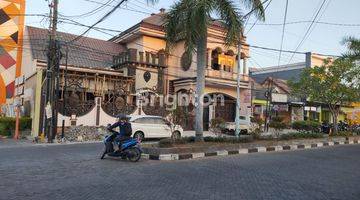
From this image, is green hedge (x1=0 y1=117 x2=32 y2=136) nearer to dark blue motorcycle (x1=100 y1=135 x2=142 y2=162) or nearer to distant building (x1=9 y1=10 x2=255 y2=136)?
distant building (x1=9 y1=10 x2=255 y2=136)

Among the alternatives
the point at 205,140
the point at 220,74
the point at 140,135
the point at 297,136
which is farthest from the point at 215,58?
the point at 205,140

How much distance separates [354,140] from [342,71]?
4.55 metres

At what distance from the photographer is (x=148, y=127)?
23672 millimetres

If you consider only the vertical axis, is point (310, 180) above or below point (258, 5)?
below

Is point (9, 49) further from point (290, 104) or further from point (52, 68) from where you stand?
point (290, 104)

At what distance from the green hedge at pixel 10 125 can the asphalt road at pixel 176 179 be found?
13511mm

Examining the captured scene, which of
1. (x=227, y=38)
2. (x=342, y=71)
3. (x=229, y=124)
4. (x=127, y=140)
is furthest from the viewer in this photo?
(x=229, y=124)

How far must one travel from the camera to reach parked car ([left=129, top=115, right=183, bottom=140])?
914 inches

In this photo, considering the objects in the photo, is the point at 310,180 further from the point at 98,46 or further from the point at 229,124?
the point at 98,46

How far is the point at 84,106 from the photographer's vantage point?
89.0 feet

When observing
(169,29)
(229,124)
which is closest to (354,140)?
(229,124)

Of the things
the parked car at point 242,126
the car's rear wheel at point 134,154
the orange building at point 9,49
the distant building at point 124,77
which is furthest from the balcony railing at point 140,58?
the car's rear wheel at point 134,154

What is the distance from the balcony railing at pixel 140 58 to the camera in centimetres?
3169

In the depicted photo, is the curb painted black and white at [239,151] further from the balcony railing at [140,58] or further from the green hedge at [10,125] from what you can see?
the green hedge at [10,125]
